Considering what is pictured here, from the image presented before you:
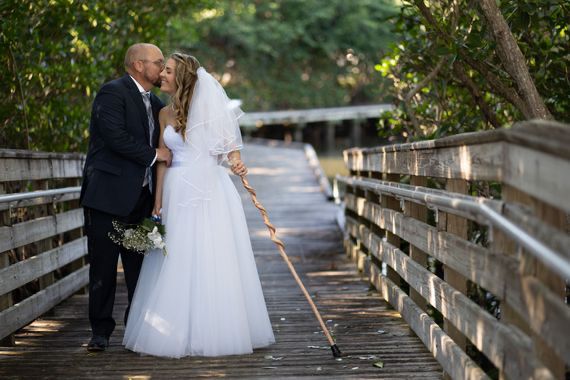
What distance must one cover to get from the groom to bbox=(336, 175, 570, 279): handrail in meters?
1.71

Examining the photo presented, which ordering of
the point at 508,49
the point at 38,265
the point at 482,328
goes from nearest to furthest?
the point at 482,328, the point at 508,49, the point at 38,265

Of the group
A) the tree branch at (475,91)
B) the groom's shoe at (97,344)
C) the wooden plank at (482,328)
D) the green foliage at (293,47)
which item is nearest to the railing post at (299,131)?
the green foliage at (293,47)

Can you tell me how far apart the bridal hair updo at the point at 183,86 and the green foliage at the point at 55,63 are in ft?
7.56

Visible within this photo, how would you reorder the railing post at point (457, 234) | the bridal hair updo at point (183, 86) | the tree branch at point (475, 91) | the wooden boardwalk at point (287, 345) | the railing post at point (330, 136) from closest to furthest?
1. the railing post at point (457, 234)
2. the wooden boardwalk at point (287, 345)
3. the bridal hair updo at point (183, 86)
4. the tree branch at point (475, 91)
5. the railing post at point (330, 136)

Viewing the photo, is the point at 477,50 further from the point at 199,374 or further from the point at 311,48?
the point at 311,48

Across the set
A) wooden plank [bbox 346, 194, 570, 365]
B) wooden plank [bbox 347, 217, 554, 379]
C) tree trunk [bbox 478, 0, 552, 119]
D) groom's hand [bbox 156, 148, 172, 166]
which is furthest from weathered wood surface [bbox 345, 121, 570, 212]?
groom's hand [bbox 156, 148, 172, 166]

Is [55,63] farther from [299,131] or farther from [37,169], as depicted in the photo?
[299,131]

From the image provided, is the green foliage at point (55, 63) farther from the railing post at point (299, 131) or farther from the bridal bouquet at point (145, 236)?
the railing post at point (299, 131)

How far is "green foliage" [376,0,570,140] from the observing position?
644 centimetres

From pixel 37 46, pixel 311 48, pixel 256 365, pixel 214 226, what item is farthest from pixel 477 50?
pixel 311 48

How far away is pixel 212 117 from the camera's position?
569cm

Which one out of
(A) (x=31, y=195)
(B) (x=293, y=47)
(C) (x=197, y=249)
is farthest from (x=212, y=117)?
(B) (x=293, y=47)

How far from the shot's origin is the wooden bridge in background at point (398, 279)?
126 inches

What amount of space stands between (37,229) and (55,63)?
3009mm
